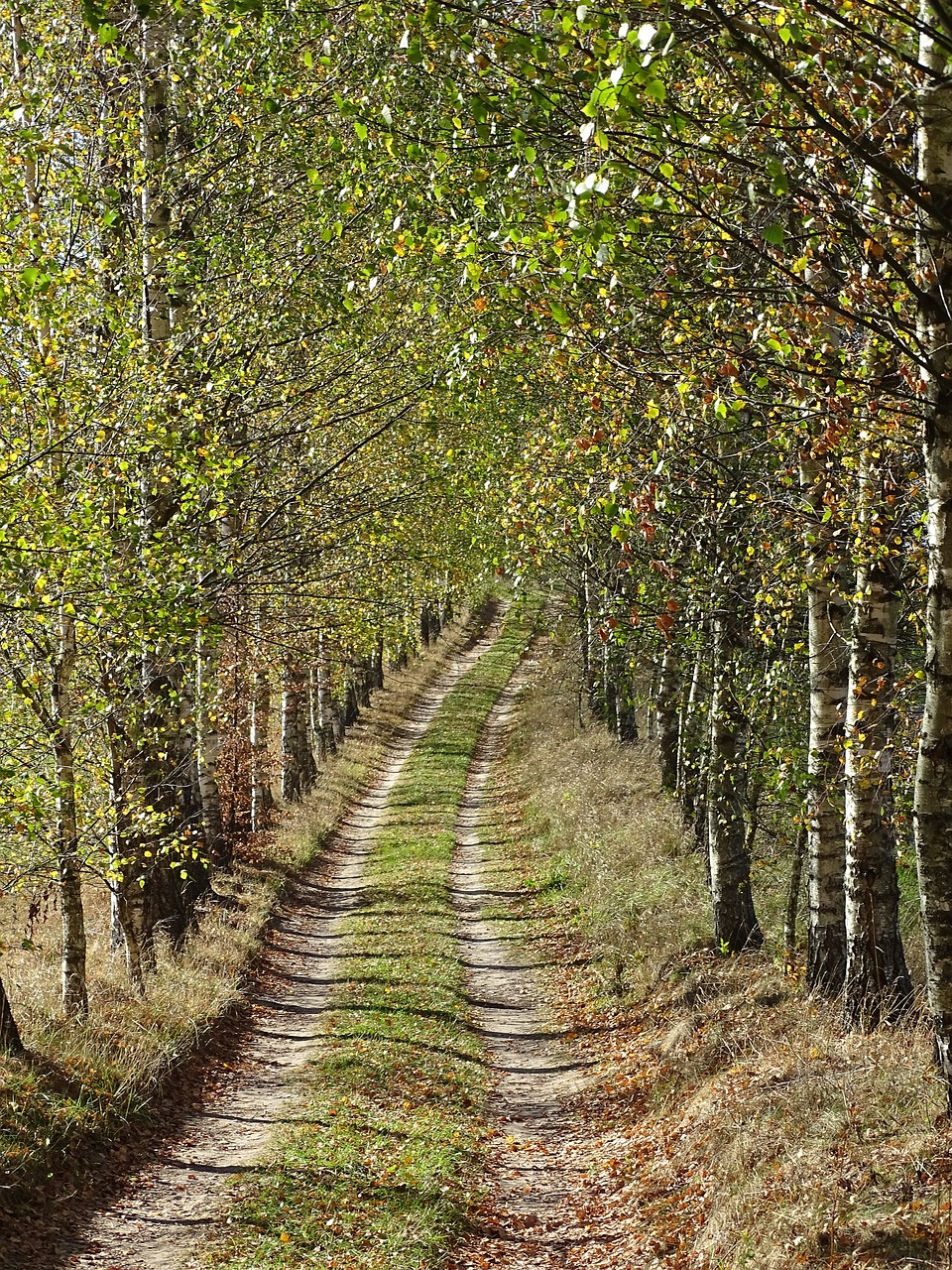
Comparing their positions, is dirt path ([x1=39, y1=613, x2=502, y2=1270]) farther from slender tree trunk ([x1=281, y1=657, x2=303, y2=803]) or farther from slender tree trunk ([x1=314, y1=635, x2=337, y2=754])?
slender tree trunk ([x1=314, y1=635, x2=337, y2=754])

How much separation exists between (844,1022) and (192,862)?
12599 millimetres

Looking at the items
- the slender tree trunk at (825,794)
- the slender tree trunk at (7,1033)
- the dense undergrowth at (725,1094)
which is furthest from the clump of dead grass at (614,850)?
the slender tree trunk at (7,1033)

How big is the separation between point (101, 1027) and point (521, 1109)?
4953mm

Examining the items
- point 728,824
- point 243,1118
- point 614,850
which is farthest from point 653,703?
point 243,1118

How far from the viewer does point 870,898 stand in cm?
944

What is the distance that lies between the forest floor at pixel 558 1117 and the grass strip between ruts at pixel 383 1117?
41 millimetres

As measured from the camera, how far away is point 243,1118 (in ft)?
39.4

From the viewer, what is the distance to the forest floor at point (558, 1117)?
7.74 metres

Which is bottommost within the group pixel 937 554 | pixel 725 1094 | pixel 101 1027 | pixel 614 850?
pixel 614 850

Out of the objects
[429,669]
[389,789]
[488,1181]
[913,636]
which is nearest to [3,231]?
[488,1181]

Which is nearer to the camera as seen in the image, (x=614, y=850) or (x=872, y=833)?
(x=872, y=833)

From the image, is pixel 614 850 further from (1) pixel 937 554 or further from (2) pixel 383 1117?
(1) pixel 937 554

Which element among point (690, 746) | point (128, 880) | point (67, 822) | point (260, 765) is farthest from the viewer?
point (260, 765)

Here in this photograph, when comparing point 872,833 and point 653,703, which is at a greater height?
point 872,833
